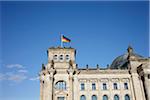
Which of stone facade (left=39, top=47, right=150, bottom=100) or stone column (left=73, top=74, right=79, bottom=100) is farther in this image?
stone facade (left=39, top=47, right=150, bottom=100)

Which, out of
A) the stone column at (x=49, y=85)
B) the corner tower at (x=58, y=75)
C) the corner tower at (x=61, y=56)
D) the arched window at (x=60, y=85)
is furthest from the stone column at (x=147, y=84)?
the stone column at (x=49, y=85)

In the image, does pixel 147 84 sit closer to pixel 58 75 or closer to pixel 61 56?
pixel 58 75

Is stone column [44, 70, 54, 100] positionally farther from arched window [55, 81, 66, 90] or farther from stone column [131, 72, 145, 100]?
stone column [131, 72, 145, 100]

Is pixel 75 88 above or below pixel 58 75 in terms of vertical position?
below

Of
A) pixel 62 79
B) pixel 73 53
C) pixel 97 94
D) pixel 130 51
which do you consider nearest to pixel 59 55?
pixel 73 53

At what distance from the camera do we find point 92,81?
1890 inches

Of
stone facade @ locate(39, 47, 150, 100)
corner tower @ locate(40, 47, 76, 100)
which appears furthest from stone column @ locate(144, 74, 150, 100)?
corner tower @ locate(40, 47, 76, 100)

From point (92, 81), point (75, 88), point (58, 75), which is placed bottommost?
point (75, 88)

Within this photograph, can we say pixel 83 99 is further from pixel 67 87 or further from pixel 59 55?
pixel 59 55

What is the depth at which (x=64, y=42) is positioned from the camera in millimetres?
52625

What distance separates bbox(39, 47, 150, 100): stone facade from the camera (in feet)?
151

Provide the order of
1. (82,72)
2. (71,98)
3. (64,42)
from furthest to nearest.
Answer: (64,42) < (82,72) < (71,98)

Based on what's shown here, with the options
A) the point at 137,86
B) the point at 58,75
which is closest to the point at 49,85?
the point at 58,75

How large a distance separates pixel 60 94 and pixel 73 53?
1172cm
